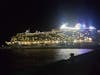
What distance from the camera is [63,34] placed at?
83.2 meters

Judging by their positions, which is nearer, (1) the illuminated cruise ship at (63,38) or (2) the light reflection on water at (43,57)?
(2) the light reflection on water at (43,57)

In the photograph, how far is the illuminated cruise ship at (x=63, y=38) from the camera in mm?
80562

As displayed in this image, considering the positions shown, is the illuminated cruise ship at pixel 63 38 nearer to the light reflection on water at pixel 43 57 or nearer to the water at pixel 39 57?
the light reflection on water at pixel 43 57

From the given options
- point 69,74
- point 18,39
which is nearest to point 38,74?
point 69,74

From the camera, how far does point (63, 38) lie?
83.6 meters

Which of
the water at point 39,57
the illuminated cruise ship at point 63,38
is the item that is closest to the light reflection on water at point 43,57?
the water at point 39,57

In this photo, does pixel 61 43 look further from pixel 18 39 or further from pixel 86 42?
pixel 18 39

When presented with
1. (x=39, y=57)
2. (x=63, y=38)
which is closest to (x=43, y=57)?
(x=39, y=57)

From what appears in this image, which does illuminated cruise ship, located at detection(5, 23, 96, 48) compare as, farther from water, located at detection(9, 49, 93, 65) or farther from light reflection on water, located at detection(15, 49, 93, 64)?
water, located at detection(9, 49, 93, 65)

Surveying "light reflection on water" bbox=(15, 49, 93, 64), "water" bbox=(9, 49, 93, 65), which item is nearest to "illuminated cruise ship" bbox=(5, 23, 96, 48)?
"light reflection on water" bbox=(15, 49, 93, 64)

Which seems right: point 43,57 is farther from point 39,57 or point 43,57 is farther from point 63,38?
point 63,38

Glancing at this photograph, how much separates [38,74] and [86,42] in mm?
64845

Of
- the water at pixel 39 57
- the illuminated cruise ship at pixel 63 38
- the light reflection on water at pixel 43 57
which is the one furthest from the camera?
the illuminated cruise ship at pixel 63 38

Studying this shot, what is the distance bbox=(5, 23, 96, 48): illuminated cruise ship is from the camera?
8056cm
